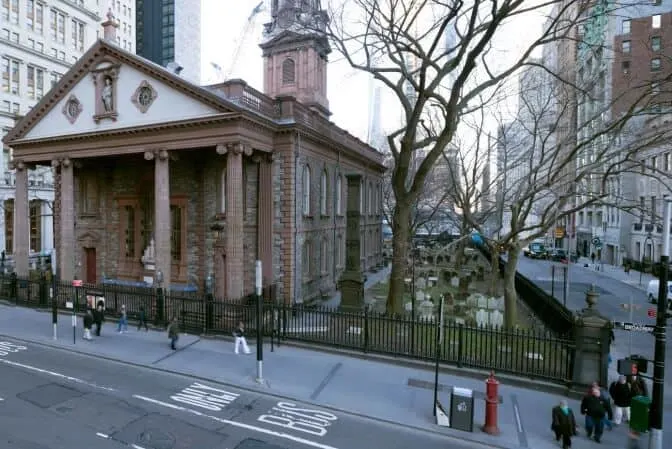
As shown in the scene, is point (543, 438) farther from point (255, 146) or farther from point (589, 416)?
point (255, 146)

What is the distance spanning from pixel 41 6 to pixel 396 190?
4649cm

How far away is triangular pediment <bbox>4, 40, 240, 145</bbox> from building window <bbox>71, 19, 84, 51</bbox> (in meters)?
29.5

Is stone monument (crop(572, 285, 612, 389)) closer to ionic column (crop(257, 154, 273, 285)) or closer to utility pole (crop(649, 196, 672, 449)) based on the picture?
utility pole (crop(649, 196, 672, 449))

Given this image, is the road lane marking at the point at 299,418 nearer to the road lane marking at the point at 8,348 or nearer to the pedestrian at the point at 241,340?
the pedestrian at the point at 241,340

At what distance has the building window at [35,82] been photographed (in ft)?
134

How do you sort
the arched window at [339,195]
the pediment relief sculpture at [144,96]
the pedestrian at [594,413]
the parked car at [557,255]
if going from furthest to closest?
the parked car at [557,255] < the arched window at [339,195] < the pediment relief sculpture at [144,96] < the pedestrian at [594,413]

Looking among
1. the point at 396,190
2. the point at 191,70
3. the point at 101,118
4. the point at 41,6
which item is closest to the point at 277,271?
the point at 396,190

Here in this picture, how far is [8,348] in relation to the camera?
47.1 ft

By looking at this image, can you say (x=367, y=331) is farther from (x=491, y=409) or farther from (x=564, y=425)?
(x=564, y=425)

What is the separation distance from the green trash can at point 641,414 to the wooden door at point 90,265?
27313 mm

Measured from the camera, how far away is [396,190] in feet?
51.8

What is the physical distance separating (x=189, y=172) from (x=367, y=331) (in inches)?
554

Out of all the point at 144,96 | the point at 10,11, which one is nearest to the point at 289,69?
the point at 144,96

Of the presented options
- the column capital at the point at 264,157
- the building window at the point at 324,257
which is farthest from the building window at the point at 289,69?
the building window at the point at 324,257
